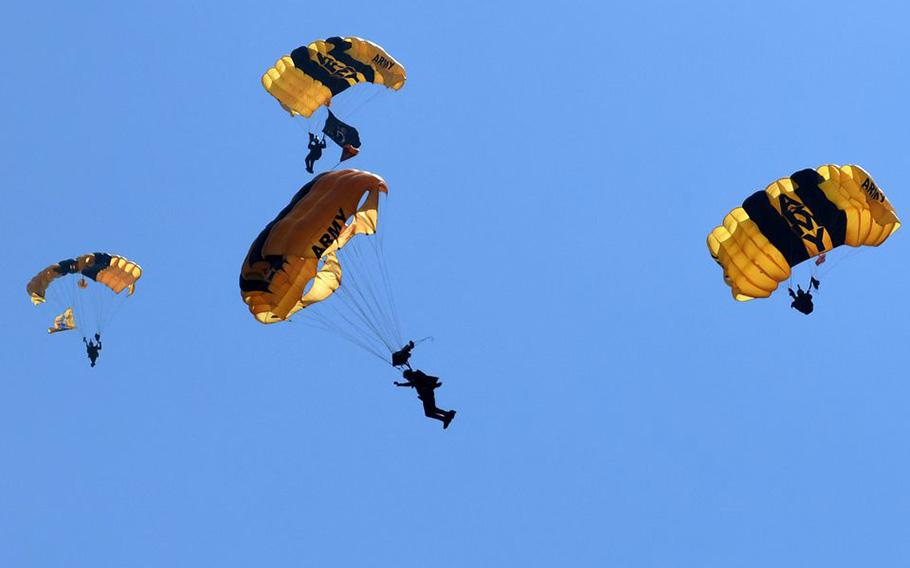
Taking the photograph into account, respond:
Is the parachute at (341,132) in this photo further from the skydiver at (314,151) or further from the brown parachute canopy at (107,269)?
the brown parachute canopy at (107,269)

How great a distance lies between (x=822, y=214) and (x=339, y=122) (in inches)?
598

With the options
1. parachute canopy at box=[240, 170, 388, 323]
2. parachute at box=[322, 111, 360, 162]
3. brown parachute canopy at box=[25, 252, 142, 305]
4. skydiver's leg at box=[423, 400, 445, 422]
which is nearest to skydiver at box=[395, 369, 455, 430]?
skydiver's leg at box=[423, 400, 445, 422]

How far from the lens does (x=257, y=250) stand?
98.4 feet

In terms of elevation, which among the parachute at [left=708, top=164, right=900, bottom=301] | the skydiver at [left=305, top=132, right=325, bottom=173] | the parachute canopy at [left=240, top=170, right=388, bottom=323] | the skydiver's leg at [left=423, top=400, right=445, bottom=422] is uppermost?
the skydiver at [left=305, top=132, right=325, bottom=173]

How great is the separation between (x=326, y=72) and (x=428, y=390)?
12.8 m


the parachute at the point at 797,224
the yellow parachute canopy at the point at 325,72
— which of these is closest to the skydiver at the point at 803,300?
the parachute at the point at 797,224

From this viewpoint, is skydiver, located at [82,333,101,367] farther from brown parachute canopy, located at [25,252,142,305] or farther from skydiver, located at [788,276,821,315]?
skydiver, located at [788,276,821,315]

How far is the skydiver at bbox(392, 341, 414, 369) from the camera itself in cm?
3056

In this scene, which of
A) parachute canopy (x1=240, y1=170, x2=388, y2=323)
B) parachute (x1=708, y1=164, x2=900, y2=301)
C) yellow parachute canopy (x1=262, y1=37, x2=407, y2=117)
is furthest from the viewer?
yellow parachute canopy (x1=262, y1=37, x2=407, y2=117)

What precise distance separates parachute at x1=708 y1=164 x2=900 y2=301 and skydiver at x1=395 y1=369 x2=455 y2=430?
7462mm

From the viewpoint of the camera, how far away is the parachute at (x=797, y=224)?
31328 mm

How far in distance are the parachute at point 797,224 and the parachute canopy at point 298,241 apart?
27.6 ft

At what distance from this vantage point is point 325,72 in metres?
39.5

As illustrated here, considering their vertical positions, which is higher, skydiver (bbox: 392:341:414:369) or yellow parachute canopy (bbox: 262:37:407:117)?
yellow parachute canopy (bbox: 262:37:407:117)
